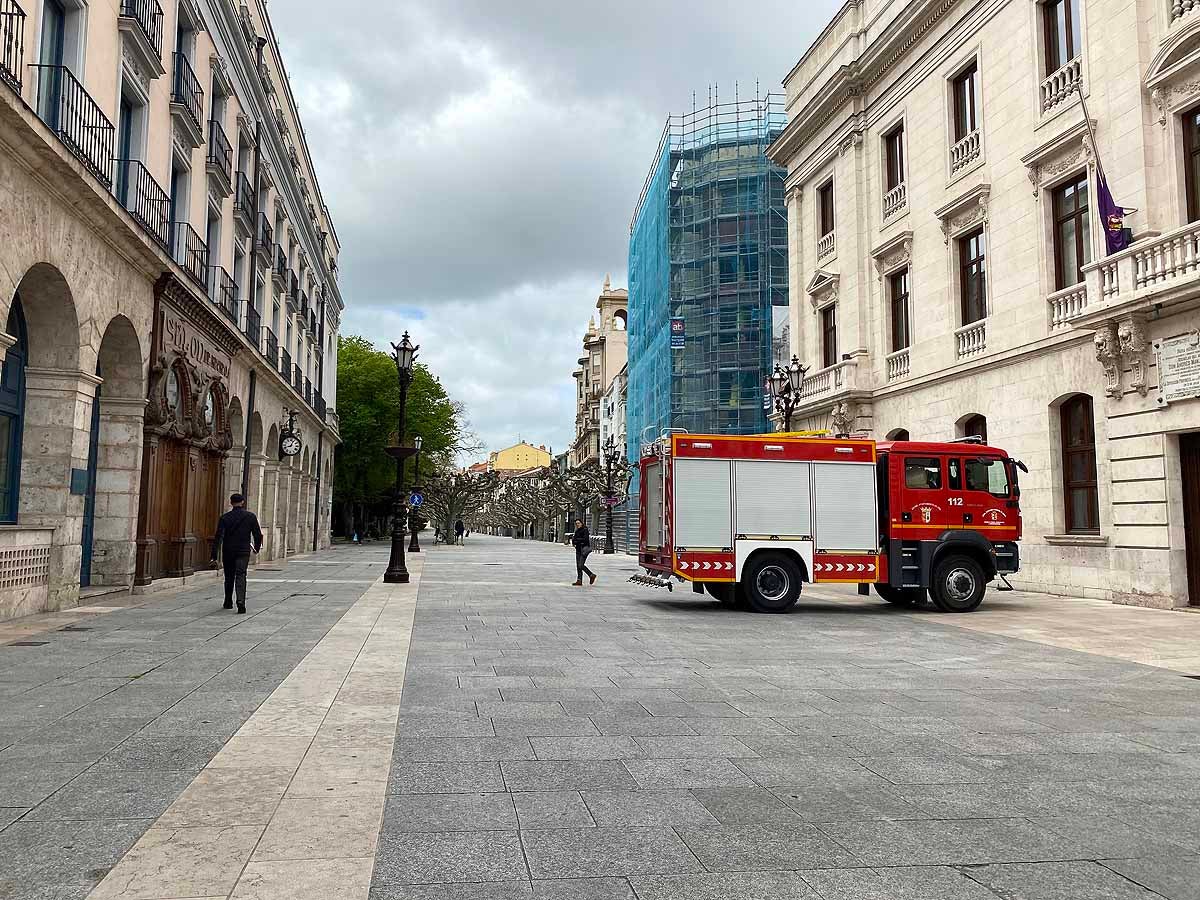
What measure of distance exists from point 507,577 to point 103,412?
10.8 meters

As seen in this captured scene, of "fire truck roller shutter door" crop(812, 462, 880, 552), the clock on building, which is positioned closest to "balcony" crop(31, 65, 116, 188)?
"fire truck roller shutter door" crop(812, 462, 880, 552)

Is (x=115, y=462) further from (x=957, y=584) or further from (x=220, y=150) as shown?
(x=957, y=584)

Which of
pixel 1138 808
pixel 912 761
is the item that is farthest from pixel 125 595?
pixel 1138 808

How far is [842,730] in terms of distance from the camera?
20.6 feet

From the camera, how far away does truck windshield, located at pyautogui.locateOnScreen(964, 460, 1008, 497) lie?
15.6 meters

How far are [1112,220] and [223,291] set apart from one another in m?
19.0

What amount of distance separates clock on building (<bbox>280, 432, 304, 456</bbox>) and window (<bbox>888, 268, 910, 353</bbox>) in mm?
18519

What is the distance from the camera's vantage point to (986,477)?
616 inches

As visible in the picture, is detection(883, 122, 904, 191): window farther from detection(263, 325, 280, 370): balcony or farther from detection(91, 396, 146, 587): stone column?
detection(91, 396, 146, 587): stone column

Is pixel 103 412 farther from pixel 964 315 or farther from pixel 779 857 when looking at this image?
pixel 964 315

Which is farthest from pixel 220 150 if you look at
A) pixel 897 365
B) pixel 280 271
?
pixel 897 365

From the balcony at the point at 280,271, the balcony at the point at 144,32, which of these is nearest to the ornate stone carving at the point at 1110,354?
the balcony at the point at 144,32

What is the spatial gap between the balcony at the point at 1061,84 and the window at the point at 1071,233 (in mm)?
1738

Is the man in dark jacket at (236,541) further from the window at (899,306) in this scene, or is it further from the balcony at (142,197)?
the window at (899,306)
